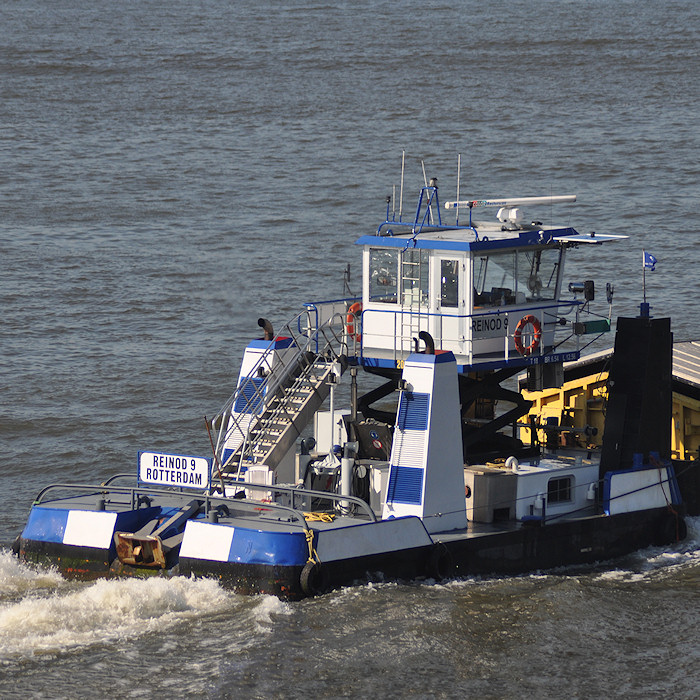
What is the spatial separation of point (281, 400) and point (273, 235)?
2151cm

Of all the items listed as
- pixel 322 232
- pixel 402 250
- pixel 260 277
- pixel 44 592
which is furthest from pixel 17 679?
pixel 322 232

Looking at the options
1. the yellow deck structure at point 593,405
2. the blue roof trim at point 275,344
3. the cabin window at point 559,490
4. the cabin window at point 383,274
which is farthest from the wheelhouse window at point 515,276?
the blue roof trim at point 275,344

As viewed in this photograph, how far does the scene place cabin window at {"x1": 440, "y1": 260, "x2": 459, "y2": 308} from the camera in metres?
21.2

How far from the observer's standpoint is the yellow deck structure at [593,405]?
24078mm

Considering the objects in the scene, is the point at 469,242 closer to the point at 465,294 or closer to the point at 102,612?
the point at 465,294

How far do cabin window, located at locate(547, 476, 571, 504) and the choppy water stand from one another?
4.57 ft

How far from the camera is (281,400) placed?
2145 centimetres

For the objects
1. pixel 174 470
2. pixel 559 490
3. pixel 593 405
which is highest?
pixel 593 405

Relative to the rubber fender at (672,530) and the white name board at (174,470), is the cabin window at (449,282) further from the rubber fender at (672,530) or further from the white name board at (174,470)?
the rubber fender at (672,530)

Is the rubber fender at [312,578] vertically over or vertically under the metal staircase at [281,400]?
under

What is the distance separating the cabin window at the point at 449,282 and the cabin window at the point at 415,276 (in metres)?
0.37

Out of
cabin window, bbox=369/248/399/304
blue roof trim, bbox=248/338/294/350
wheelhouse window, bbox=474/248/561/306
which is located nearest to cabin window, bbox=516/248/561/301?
wheelhouse window, bbox=474/248/561/306

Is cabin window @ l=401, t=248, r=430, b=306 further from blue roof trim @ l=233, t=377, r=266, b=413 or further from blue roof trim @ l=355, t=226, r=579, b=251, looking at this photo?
blue roof trim @ l=233, t=377, r=266, b=413

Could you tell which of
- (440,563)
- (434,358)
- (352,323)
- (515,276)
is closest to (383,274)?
(352,323)
